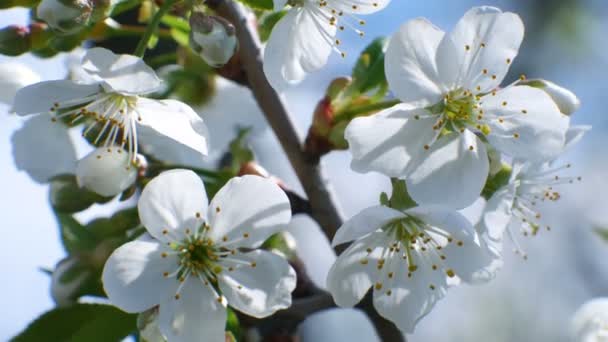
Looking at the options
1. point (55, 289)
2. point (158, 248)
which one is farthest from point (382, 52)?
point (55, 289)

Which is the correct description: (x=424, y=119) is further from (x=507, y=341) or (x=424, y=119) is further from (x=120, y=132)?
(x=507, y=341)

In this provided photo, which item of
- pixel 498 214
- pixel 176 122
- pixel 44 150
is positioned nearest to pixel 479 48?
pixel 498 214

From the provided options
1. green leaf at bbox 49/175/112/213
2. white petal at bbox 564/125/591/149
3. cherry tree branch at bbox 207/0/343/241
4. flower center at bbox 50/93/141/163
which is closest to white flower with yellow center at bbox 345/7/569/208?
white petal at bbox 564/125/591/149

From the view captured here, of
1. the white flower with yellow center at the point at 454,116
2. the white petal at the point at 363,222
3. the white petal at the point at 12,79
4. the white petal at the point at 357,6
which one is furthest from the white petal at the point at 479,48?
the white petal at the point at 12,79

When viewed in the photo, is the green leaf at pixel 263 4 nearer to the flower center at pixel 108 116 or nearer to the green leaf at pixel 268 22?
the green leaf at pixel 268 22

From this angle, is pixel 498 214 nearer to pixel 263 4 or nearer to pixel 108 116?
pixel 263 4

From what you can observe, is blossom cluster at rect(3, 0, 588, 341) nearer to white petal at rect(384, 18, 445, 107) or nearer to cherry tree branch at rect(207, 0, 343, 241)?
white petal at rect(384, 18, 445, 107)
